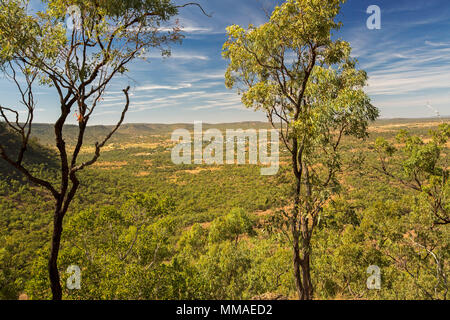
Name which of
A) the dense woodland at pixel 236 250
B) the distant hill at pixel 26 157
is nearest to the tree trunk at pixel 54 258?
the dense woodland at pixel 236 250

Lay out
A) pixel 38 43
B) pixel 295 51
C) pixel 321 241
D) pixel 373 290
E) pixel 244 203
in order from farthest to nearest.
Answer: pixel 244 203 < pixel 321 241 < pixel 373 290 < pixel 295 51 < pixel 38 43

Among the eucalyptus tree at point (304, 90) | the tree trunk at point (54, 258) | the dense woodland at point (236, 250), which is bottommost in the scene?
the dense woodland at point (236, 250)

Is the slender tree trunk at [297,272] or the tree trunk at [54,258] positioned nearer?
the tree trunk at [54,258]

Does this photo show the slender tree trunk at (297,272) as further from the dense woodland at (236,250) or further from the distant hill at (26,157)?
the distant hill at (26,157)

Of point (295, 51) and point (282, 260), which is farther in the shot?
point (282, 260)

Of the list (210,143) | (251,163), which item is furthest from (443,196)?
(210,143)

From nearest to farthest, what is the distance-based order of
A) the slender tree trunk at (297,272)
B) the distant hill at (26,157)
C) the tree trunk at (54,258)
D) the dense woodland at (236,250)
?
the tree trunk at (54,258), the slender tree trunk at (297,272), the dense woodland at (236,250), the distant hill at (26,157)

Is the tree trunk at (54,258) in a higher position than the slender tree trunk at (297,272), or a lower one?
higher

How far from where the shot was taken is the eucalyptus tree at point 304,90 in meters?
5.95

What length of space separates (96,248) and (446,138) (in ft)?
48.3

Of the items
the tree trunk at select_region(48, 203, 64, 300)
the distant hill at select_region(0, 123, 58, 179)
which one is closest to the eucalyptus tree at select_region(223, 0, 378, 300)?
the tree trunk at select_region(48, 203, 64, 300)

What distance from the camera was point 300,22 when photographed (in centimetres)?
583

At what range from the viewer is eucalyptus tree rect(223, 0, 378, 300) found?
595cm

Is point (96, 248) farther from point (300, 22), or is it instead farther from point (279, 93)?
point (300, 22)
